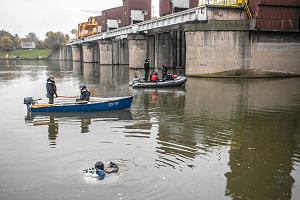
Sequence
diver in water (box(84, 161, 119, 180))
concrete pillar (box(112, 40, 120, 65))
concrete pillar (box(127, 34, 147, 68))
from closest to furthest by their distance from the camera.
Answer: diver in water (box(84, 161, 119, 180)), concrete pillar (box(127, 34, 147, 68)), concrete pillar (box(112, 40, 120, 65))

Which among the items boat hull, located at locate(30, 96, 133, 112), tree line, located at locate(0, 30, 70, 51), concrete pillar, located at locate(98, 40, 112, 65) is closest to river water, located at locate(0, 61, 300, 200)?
boat hull, located at locate(30, 96, 133, 112)

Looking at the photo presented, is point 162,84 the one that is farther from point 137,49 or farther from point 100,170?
point 137,49

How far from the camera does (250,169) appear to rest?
10.3 m

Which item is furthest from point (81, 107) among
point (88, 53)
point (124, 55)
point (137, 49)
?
point (88, 53)

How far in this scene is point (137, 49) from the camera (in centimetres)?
5547

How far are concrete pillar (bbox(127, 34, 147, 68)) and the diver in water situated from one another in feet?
153

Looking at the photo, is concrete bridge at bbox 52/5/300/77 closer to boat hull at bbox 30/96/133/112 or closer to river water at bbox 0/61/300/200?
river water at bbox 0/61/300/200

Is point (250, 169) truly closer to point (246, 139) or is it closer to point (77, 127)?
point (246, 139)

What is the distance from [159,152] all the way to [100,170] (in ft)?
9.67

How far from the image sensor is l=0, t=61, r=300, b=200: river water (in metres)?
8.84

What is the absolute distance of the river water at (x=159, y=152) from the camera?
29.0 feet

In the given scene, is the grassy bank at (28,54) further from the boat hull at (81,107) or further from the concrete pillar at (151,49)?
the boat hull at (81,107)

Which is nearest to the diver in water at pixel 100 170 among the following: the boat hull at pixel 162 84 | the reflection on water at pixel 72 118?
the reflection on water at pixel 72 118

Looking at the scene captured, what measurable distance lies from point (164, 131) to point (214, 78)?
2245 cm
